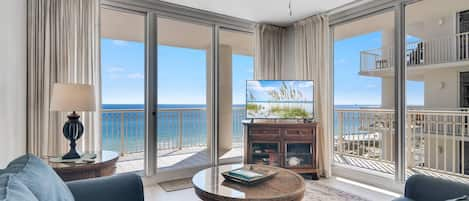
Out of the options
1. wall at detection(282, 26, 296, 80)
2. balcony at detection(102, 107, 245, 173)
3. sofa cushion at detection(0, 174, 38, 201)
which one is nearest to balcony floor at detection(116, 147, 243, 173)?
balcony at detection(102, 107, 245, 173)

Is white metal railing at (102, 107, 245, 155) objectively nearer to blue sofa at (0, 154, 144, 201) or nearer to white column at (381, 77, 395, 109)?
white column at (381, 77, 395, 109)

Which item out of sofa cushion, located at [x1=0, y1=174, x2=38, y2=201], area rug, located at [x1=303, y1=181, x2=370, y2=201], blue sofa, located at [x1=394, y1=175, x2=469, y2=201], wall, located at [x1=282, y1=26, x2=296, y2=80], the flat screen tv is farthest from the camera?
wall, located at [x1=282, y1=26, x2=296, y2=80]

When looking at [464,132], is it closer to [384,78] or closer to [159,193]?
[384,78]

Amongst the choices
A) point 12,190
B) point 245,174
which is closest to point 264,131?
point 245,174

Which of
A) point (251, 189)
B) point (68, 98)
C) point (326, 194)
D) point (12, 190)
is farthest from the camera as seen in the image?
point (326, 194)

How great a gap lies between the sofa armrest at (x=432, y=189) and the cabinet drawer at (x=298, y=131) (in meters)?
1.97

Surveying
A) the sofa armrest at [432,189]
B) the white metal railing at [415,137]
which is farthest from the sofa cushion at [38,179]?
the white metal railing at [415,137]

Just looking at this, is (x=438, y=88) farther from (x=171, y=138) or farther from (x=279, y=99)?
(x=171, y=138)

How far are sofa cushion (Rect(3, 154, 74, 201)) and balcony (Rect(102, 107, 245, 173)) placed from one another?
2798 millimetres

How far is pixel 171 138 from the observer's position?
486cm

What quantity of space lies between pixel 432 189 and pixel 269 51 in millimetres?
3158

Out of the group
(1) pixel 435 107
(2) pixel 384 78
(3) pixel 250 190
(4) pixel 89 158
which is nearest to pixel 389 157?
(1) pixel 435 107

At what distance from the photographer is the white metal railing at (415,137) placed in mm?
3531

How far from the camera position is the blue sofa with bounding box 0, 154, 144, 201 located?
0.80 meters
